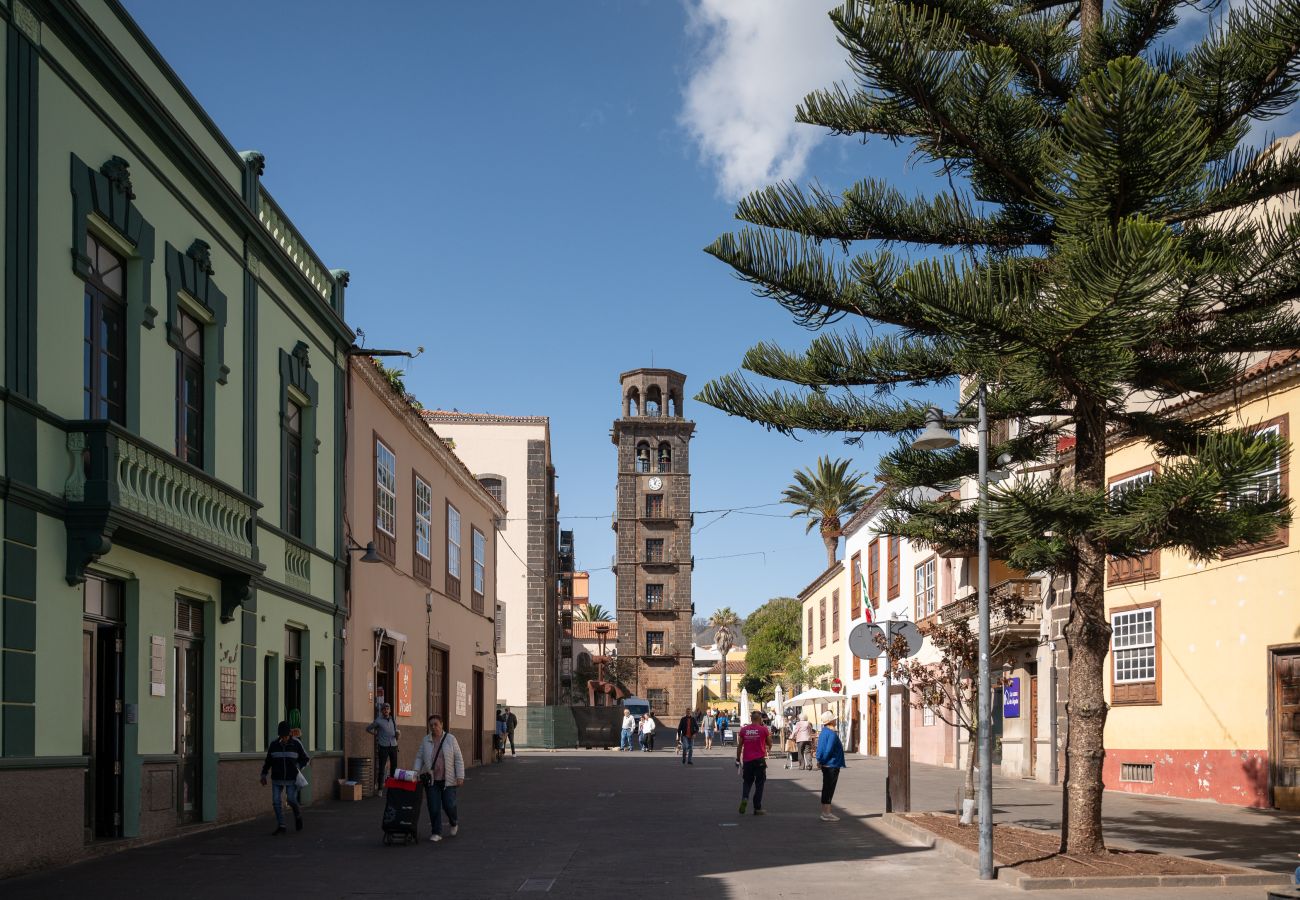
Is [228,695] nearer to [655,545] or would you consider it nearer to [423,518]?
[423,518]

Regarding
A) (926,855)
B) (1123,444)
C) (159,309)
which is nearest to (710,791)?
(1123,444)

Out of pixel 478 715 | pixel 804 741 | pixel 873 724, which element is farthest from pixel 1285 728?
pixel 873 724

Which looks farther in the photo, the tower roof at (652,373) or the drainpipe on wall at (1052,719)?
the tower roof at (652,373)

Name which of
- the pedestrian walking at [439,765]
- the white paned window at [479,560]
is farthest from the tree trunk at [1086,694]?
the white paned window at [479,560]

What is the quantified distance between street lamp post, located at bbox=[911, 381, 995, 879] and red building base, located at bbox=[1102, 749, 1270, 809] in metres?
8.29

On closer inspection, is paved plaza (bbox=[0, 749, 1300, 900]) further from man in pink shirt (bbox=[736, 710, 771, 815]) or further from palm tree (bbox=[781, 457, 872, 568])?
palm tree (bbox=[781, 457, 872, 568])

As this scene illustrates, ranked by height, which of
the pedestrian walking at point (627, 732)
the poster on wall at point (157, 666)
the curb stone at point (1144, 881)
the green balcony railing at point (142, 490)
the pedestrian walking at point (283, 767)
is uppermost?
the green balcony railing at point (142, 490)

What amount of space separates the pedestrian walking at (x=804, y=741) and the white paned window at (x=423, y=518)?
11.6 meters

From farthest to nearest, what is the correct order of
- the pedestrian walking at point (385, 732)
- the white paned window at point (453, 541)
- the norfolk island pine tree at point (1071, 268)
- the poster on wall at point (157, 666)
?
the white paned window at point (453, 541) < the pedestrian walking at point (385, 732) < the poster on wall at point (157, 666) < the norfolk island pine tree at point (1071, 268)

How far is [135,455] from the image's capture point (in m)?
14.4

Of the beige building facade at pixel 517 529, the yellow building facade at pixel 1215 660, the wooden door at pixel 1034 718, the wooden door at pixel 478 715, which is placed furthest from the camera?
the beige building facade at pixel 517 529

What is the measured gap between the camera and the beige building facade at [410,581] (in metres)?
25.7

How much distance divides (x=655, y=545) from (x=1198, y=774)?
61094 mm

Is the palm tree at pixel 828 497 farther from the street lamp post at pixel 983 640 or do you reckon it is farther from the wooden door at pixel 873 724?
the street lamp post at pixel 983 640
